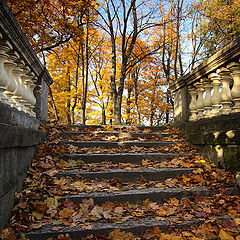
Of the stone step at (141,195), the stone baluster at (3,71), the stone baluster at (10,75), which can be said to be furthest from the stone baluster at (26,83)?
the stone step at (141,195)

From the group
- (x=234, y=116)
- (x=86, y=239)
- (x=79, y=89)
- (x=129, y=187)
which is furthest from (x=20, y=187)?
(x=79, y=89)

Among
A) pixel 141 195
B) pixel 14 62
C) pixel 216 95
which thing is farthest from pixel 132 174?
pixel 14 62

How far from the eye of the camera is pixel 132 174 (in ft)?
11.1

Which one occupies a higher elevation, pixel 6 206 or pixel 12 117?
pixel 12 117

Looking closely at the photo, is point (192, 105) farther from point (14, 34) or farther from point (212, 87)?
point (14, 34)

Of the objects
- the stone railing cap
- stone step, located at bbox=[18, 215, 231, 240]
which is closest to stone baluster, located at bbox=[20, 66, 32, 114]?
the stone railing cap

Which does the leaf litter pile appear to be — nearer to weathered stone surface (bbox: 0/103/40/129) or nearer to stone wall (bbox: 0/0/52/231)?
stone wall (bbox: 0/0/52/231)

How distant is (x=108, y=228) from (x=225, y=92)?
9.54ft

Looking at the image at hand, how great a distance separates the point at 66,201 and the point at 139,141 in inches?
101

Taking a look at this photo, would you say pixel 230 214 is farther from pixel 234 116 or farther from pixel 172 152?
pixel 172 152

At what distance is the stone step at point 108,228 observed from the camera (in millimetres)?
2121

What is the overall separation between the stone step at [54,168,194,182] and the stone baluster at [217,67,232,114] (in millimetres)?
1277

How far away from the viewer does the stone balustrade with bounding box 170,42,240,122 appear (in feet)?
11.6

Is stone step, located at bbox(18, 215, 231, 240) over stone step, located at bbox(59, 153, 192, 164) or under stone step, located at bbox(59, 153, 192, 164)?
under
